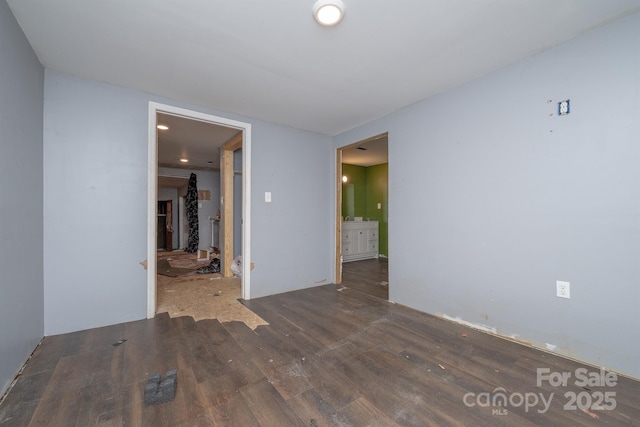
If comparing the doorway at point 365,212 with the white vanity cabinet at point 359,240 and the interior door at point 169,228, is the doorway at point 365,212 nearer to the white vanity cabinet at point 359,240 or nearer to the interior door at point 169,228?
the white vanity cabinet at point 359,240

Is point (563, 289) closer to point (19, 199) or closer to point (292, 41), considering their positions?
point (292, 41)

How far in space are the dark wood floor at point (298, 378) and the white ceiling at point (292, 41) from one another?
2.27 m

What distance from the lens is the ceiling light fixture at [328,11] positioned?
57.6 inches

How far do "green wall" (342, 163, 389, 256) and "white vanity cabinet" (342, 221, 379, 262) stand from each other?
8.8 inches

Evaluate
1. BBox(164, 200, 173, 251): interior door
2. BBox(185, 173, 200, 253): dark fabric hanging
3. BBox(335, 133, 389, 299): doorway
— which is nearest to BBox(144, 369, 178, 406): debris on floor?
BBox(335, 133, 389, 299): doorway

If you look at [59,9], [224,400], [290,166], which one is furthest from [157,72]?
[224,400]

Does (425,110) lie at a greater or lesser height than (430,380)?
greater

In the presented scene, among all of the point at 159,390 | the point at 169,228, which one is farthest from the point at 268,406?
the point at 169,228

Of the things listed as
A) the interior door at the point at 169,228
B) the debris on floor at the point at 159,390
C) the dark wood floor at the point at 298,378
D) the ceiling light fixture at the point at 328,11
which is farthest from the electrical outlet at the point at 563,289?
the interior door at the point at 169,228

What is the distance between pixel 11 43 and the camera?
1561 mm

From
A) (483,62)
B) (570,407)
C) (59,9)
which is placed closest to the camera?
(570,407)

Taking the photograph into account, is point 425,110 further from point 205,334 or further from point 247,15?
point 205,334

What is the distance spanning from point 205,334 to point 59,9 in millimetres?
2459

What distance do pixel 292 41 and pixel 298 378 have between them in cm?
229
